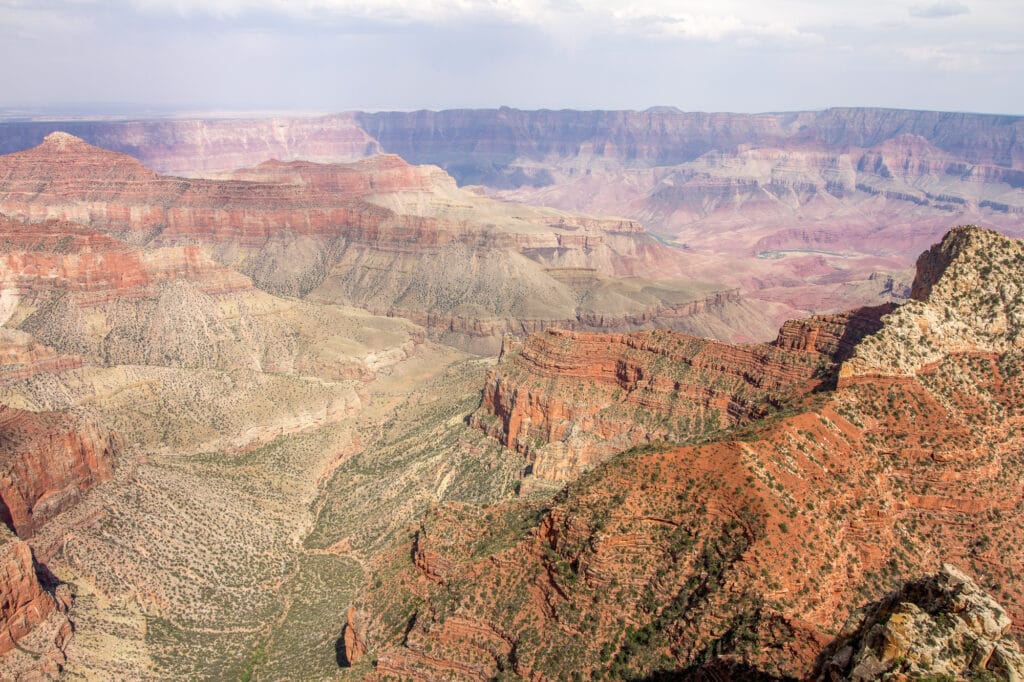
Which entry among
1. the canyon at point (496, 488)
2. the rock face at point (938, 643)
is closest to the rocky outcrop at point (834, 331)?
the canyon at point (496, 488)

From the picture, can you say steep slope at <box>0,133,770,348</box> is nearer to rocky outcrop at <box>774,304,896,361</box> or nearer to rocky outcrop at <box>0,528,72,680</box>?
rocky outcrop at <box>774,304,896,361</box>

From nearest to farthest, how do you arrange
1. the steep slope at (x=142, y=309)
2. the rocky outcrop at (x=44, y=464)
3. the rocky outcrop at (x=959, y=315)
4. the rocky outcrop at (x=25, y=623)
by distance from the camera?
1. the rocky outcrop at (x=959, y=315)
2. the rocky outcrop at (x=25, y=623)
3. the rocky outcrop at (x=44, y=464)
4. the steep slope at (x=142, y=309)

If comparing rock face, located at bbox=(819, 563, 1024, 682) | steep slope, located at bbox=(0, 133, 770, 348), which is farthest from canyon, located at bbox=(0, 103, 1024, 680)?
steep slope, located at bbox=(0, 133, 770, 348)

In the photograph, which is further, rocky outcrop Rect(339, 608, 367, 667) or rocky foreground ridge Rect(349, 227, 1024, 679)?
rocky outcrop Rect(339, 608, 367, 667)

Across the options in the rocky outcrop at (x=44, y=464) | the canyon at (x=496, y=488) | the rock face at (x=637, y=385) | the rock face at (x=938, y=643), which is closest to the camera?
the rock face at (x=938, y=643)

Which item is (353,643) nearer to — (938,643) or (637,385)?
(938,643)

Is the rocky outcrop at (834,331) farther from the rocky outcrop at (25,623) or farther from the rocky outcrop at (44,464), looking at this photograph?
the rocky outcrop at (44,464)

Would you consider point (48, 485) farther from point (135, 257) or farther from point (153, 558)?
point (135, 257)
